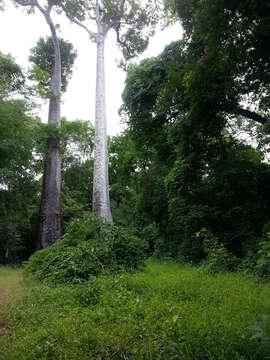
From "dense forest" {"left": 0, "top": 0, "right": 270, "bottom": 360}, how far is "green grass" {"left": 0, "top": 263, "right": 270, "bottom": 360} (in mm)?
17

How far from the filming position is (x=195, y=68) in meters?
6.48

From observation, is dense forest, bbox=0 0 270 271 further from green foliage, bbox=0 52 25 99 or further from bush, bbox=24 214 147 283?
bush, bbox=24 214 147 283

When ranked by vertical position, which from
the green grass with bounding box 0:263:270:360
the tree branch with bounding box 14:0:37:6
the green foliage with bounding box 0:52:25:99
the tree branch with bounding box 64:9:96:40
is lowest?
the green grass with bounding box 0:263:270:360

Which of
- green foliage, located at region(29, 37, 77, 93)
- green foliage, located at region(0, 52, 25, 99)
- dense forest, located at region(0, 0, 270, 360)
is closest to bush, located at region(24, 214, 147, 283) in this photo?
dense forest, located at region(0, 0, 270, 360)

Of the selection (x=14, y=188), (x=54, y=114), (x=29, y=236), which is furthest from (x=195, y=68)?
(x=29, y=236)

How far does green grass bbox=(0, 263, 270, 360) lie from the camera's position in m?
2.18

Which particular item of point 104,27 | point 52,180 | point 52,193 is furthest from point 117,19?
point 52,193

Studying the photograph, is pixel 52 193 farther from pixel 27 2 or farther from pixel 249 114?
pixel 27 2

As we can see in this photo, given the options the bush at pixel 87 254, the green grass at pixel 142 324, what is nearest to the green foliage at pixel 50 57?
the bush at pixel 87 254

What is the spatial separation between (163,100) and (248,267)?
5682 mm

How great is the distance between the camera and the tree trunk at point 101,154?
9477 mm

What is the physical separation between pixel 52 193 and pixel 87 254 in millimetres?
6267

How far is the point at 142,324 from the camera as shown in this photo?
8.74 feet

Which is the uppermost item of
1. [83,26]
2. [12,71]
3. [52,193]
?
[83,26]
